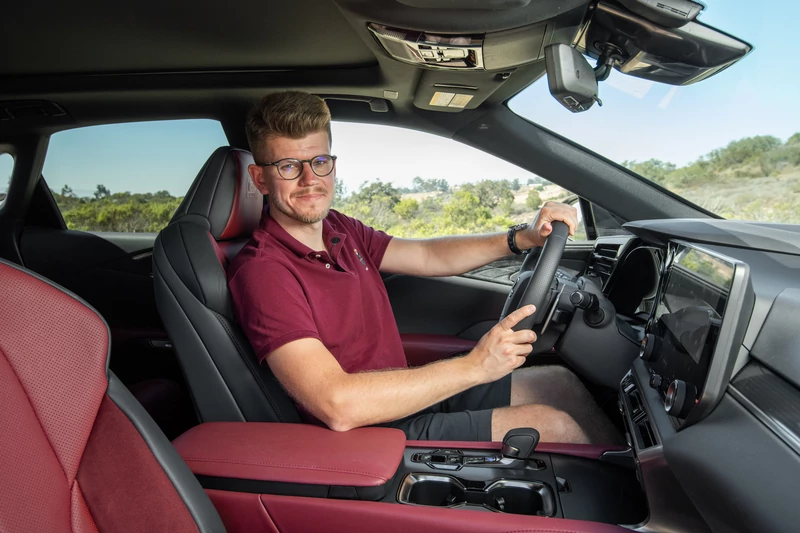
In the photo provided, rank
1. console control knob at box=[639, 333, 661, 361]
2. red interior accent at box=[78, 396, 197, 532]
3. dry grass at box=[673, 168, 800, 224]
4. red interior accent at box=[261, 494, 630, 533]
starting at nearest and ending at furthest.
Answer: red interior accent at box=[78, 396, 197, 532], red interior accent at box=[261, 494, 630, 533], console control knob at box=[639, 333, 661, 361], dry grass at box=[673, 168, 800, 224]

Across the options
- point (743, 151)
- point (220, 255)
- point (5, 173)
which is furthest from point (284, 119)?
point (5, 173)

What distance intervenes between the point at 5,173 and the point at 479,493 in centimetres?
259

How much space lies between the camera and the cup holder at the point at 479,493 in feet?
3.96

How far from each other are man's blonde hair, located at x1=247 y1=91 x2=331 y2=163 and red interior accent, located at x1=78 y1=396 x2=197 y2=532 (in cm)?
94

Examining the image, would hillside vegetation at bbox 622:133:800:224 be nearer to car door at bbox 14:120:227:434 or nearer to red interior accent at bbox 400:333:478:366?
red interior accent at bbox 400:333:478:366

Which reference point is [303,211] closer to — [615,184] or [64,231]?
[615,184]

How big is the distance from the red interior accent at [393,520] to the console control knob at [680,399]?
247mm

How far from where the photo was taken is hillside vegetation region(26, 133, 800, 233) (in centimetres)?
158

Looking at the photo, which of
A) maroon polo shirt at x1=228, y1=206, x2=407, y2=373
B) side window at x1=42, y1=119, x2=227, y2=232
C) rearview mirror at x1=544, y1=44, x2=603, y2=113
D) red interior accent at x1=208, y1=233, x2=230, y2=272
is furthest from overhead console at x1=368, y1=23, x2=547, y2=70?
side window at x1=42, y1=119, x2=227, y2=232

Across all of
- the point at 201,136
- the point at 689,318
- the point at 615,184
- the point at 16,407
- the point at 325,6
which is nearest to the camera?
the point at 16,407

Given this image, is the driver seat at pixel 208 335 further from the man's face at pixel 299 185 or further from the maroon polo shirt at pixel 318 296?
the man's face at pixel 299 185

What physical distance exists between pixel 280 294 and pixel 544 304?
0.68 metres

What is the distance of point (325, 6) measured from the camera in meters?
1.79

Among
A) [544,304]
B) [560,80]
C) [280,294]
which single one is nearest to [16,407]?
[280,294]
